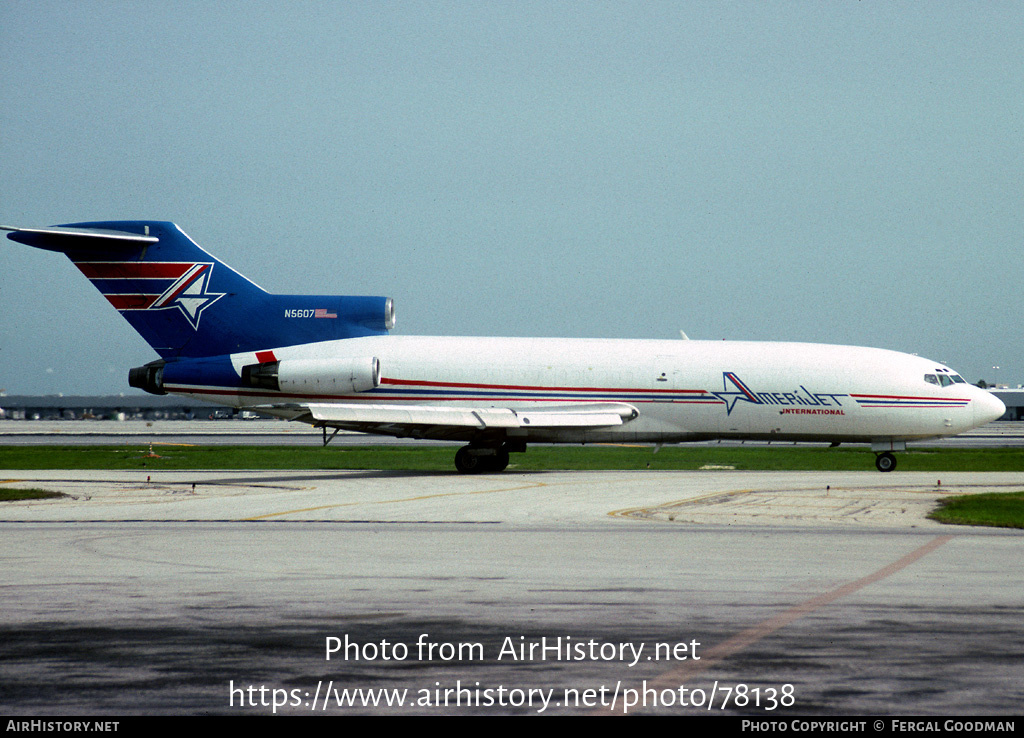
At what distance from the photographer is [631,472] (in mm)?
33312

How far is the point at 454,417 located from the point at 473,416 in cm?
74

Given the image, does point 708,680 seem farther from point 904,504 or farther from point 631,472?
point 631,472

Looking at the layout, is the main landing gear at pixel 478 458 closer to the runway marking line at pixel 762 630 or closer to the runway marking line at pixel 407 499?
the runway marking line at pixel 407 499

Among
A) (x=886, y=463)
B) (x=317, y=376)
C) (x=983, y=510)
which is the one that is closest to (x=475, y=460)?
(x=317, y=376)

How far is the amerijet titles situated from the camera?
33.8 meters

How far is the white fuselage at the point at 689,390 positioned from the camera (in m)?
33.9

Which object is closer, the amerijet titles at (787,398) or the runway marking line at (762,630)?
the runway marking line at (762,630)

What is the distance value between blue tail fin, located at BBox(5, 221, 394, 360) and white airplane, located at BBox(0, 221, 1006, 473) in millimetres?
52

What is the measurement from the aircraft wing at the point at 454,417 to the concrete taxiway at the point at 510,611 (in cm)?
1115

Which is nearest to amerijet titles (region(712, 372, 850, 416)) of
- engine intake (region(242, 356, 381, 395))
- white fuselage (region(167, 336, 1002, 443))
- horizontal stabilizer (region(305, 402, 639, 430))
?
white fuselage (region(167, 336, 1002, 443))

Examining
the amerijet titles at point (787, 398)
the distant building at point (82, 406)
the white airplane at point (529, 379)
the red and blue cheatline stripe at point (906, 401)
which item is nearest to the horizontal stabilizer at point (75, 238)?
the white airplane at point (529, 379)

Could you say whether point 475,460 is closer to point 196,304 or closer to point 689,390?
point 689,390

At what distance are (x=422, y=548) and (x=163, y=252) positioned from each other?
80.3 feet
